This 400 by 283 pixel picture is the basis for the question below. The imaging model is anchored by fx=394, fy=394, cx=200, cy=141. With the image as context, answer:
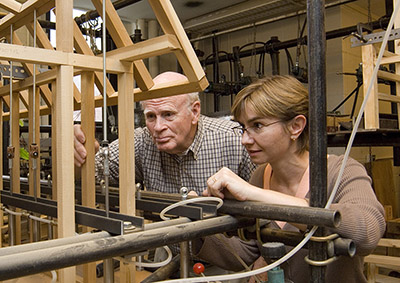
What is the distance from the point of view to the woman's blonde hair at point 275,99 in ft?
4.03

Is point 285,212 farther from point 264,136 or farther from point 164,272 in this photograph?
point 164,272

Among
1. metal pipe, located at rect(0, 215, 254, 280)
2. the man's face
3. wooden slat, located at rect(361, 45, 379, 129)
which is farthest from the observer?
wooden slat, located at rect(361, 45, 379, 129)

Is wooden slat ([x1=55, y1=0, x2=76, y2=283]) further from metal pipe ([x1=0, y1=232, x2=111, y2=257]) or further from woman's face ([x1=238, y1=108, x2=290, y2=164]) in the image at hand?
woman's face ([x1=238, y1=108, x2=290, y2=164])

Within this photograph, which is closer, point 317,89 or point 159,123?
point 317,89

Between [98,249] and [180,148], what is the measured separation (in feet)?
4.01

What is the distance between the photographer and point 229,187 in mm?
936

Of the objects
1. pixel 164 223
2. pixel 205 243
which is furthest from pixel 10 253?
pixel 205 243

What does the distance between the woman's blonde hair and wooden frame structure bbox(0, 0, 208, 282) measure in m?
0.25

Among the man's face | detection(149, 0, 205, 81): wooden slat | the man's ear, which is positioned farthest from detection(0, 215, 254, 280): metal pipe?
the man's ear

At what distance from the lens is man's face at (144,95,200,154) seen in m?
1.76

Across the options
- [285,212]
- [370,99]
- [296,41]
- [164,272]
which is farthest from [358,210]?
[296,41]

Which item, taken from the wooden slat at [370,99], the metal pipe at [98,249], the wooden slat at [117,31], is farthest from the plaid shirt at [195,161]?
the wooden slat at [370,99]

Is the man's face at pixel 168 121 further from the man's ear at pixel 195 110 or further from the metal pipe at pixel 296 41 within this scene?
the metal pipe at pixel 296 41

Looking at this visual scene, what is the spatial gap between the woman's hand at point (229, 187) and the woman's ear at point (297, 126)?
387 millimetres
